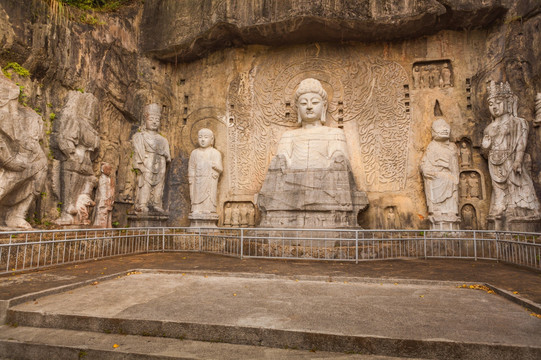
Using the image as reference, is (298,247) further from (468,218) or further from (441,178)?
(468,218)

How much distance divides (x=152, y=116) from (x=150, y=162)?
4.82ft

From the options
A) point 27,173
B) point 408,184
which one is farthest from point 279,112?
point 27,173

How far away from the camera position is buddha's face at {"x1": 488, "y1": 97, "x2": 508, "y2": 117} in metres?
9.31

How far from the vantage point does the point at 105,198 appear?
382 inches

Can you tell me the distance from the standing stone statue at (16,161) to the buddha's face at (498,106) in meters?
10.8

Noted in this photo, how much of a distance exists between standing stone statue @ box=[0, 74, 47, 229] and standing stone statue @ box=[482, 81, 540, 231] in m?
10.6

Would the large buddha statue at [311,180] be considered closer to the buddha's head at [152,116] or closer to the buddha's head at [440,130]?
the buddha's head at [440,130]

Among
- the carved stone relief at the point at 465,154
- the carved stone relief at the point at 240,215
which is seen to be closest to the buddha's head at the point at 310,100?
the carved stone relief at the point at 240,215

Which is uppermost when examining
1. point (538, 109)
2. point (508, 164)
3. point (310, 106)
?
point (310, 106)

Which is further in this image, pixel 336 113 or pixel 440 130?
pixel 336 113

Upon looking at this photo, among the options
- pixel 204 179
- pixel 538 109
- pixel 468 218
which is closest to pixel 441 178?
pixel 468 218

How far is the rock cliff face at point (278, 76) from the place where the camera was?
366 inches

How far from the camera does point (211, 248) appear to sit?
933 cm

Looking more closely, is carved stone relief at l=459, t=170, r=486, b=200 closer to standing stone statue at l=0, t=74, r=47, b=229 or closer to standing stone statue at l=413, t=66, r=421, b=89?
standing stone statue at l=413, t=66, r=421, b=89
